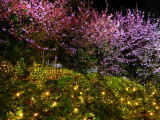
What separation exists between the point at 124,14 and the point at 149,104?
12211 mm

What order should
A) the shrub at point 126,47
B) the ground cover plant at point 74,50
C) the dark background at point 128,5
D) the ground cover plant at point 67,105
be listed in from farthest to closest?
the dark background at point 128,5 < the shrub at point 126,47 < the ground cover plant at point 74,50 < the ground cover plant at point 67,105

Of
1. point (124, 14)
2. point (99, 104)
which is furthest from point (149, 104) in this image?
point (124, 14)

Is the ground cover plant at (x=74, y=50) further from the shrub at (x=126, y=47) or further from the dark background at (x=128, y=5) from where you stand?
the dark background at (x=128, y=5)

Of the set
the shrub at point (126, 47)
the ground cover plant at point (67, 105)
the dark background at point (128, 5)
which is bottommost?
the ground cover plant at point (67, 105)

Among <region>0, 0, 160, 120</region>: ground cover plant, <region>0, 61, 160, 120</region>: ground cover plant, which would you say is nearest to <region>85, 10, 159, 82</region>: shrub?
<region>0, 0, 160, 120</region>: ground cover plant

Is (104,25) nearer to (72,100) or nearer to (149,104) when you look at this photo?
(149,104)

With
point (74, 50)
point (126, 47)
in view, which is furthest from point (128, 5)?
point (74, 50)

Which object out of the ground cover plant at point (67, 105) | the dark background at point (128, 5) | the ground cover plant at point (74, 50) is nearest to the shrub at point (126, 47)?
the ground cover plant at point (74, 50)

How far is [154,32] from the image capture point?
10.8m

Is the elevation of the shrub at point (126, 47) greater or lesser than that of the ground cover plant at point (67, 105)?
greater

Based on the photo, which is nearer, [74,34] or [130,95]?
[130,95]

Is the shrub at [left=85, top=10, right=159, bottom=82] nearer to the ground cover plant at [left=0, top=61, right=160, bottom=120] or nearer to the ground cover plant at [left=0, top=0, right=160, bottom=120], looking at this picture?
the ground cover plant at [left=0, top=0, right=160, bottom=120]

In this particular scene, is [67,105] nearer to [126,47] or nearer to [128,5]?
[126,47]

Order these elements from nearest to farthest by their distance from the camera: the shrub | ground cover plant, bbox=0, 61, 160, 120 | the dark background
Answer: ground cover plant, bbox=0, 61, 160, 120 < the shrub < the dark background
